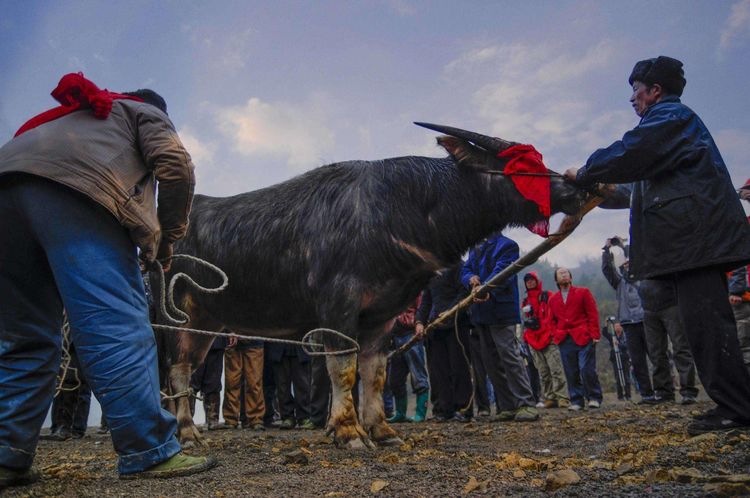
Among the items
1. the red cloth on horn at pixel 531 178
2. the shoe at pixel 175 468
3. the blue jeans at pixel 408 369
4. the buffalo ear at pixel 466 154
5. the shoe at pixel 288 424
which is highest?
the buffalo ear at pixel 466 154

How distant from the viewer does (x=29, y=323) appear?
2986 mm

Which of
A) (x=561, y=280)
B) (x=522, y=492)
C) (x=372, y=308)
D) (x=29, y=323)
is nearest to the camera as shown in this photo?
(x=522, y=492)

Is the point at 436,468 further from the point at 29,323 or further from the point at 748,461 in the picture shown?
the point at 29,323

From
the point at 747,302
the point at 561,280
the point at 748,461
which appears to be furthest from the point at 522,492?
the point at 561,280

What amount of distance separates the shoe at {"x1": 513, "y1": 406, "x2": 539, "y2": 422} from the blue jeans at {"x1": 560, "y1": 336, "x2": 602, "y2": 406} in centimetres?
277

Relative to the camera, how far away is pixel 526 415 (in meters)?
6.89

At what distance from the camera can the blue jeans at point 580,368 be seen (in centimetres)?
959

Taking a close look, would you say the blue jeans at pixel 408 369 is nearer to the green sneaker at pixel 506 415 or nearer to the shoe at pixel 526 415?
the green sneaker at pixel 506 415

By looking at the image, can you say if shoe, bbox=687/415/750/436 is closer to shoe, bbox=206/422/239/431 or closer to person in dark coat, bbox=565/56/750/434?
person in dark coat, bbox=565/56/750/434

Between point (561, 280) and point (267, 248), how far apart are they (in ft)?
22.9

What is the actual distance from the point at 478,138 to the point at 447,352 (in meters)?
4.44

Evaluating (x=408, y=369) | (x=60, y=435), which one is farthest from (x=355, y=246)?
(x=60, y=435)

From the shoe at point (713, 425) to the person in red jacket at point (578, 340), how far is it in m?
5.88

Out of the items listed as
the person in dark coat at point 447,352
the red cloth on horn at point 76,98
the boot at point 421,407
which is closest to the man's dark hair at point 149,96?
the red cloth on horn at point 76,98
